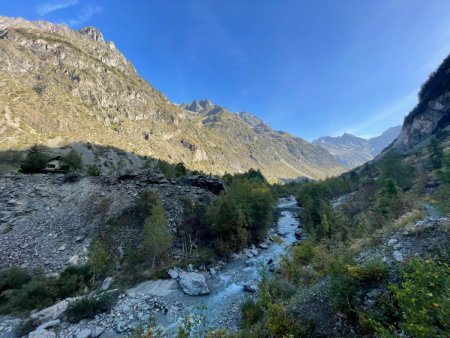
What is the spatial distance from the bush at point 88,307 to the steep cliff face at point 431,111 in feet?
641

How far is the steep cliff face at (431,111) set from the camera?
509 feet

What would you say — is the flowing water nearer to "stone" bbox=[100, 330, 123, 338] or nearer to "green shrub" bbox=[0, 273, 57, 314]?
"stone" bbox=[100, 330, 123, 338]

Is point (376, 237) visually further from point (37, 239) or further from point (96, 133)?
point (96, 133)

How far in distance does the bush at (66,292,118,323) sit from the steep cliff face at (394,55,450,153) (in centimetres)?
19552

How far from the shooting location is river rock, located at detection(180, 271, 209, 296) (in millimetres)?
26234

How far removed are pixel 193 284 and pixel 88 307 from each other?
10468 millimetres

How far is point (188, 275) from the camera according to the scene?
28984 mm

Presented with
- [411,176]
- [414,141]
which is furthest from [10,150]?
[414,141]

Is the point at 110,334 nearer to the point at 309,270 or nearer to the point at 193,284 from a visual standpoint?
the point at 193,284

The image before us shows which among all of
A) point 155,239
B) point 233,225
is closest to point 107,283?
point 155,239

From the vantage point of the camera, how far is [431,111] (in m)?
165

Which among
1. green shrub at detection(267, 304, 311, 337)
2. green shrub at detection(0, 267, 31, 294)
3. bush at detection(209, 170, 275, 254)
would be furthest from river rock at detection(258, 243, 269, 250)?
green shrub at detection(0, 267, 31, 294)

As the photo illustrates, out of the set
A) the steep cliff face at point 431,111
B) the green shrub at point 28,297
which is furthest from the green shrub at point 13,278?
the steep cliff face at point 431,111

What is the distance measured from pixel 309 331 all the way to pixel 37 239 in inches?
1357
